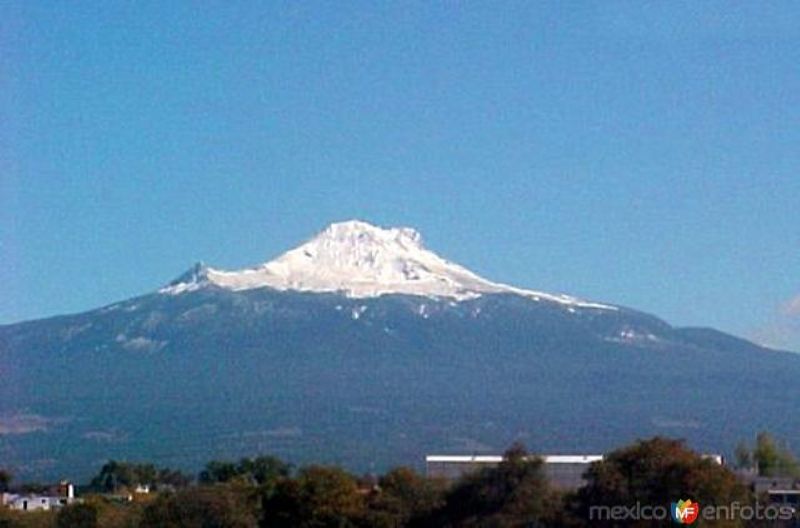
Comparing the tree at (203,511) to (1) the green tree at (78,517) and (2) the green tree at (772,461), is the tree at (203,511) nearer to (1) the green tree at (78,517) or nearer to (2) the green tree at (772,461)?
(1) the green tree at (78,517)

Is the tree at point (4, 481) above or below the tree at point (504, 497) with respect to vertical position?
above

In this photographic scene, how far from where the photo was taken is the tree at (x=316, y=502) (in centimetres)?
5834

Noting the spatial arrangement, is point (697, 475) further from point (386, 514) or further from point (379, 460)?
point (379, 460)

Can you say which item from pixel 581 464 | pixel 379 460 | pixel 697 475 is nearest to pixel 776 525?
pixel 697 475

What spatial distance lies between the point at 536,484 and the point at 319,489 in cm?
756

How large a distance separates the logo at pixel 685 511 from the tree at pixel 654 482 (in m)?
0.28

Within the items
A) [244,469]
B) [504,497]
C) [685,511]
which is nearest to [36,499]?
[244,469]

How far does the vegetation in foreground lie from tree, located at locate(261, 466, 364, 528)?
30mm

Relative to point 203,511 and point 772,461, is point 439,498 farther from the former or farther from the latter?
point 772,461

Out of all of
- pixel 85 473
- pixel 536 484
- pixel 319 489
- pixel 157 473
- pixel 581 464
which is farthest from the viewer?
pixel 85 473

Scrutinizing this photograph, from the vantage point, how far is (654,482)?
50031 millimetres

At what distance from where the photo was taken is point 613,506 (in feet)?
165

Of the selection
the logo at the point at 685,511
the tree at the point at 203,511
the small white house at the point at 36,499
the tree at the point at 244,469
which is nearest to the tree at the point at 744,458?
the tree at the point at 244,469

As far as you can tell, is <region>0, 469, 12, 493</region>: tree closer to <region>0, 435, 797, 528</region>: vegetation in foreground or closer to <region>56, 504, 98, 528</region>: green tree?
<region>0, 435, 797, 528</region>: vegetation in foreground
